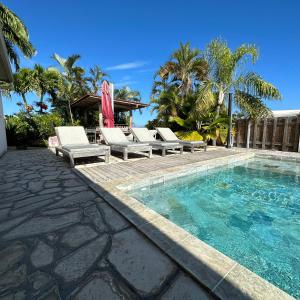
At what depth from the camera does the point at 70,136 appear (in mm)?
7145

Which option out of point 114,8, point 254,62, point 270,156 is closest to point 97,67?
point 114,8

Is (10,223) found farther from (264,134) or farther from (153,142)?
(264,134)

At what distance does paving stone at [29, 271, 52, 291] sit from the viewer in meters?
1.45

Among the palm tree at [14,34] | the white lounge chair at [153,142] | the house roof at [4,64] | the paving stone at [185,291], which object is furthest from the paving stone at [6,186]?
the palm tree at [14,34]

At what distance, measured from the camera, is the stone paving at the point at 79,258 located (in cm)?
140

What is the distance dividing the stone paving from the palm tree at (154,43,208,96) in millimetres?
12393

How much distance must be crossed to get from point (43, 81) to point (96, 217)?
1610 cm

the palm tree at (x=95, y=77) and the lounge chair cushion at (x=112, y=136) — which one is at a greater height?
the palm tree at (x=95, y=77)

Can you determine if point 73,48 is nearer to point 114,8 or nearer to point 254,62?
point 114,8

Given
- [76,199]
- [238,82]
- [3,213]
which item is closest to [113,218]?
[76,199]

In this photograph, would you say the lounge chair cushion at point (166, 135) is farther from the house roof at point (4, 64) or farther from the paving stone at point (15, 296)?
the paving stone at point (15, 296)

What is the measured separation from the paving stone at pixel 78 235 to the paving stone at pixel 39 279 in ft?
1.31

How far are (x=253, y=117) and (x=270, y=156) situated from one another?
9.69ft

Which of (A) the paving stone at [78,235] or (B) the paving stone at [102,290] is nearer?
(B) the paving stone at [102,290]
